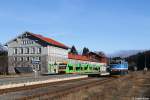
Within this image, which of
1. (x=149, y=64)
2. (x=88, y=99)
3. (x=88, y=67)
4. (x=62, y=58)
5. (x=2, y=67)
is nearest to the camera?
(x=88, y=99)

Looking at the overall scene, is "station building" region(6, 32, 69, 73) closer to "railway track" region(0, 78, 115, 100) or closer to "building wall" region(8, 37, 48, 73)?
"building wall" region(8, 37, 48, 73)

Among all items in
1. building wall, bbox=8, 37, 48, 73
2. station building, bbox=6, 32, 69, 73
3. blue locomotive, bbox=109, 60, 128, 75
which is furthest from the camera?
building wall, bbox=8, 37, 48, 73

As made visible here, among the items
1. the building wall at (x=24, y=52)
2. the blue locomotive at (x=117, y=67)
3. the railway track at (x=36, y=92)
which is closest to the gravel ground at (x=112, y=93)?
the railway track at (x=36, y=92)

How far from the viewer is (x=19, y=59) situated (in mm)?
116375

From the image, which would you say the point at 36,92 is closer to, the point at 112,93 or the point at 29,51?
the point at 112,93

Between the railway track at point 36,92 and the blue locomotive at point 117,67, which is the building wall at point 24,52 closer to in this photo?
the blue locomotive at point 117,67

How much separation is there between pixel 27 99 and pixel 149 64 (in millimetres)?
152868

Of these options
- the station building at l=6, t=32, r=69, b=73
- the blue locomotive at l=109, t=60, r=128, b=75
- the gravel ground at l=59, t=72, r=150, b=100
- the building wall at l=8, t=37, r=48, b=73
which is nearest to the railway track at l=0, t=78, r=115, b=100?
the gravel ground at l=59, t=72, r=150, b=100

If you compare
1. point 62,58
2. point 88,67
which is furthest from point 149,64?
point 88,67

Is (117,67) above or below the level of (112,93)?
above

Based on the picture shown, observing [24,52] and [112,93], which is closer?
[112,93]

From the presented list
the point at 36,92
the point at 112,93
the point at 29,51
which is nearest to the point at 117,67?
the point at 36,92

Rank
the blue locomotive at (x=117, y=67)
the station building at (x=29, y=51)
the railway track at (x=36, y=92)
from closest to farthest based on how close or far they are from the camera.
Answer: the railway track at (x=36, y=92) < the blue locomotive at (x=117, y=67) < the station building at (x=29, y=51)

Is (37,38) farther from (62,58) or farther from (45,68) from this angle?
(62,58)
